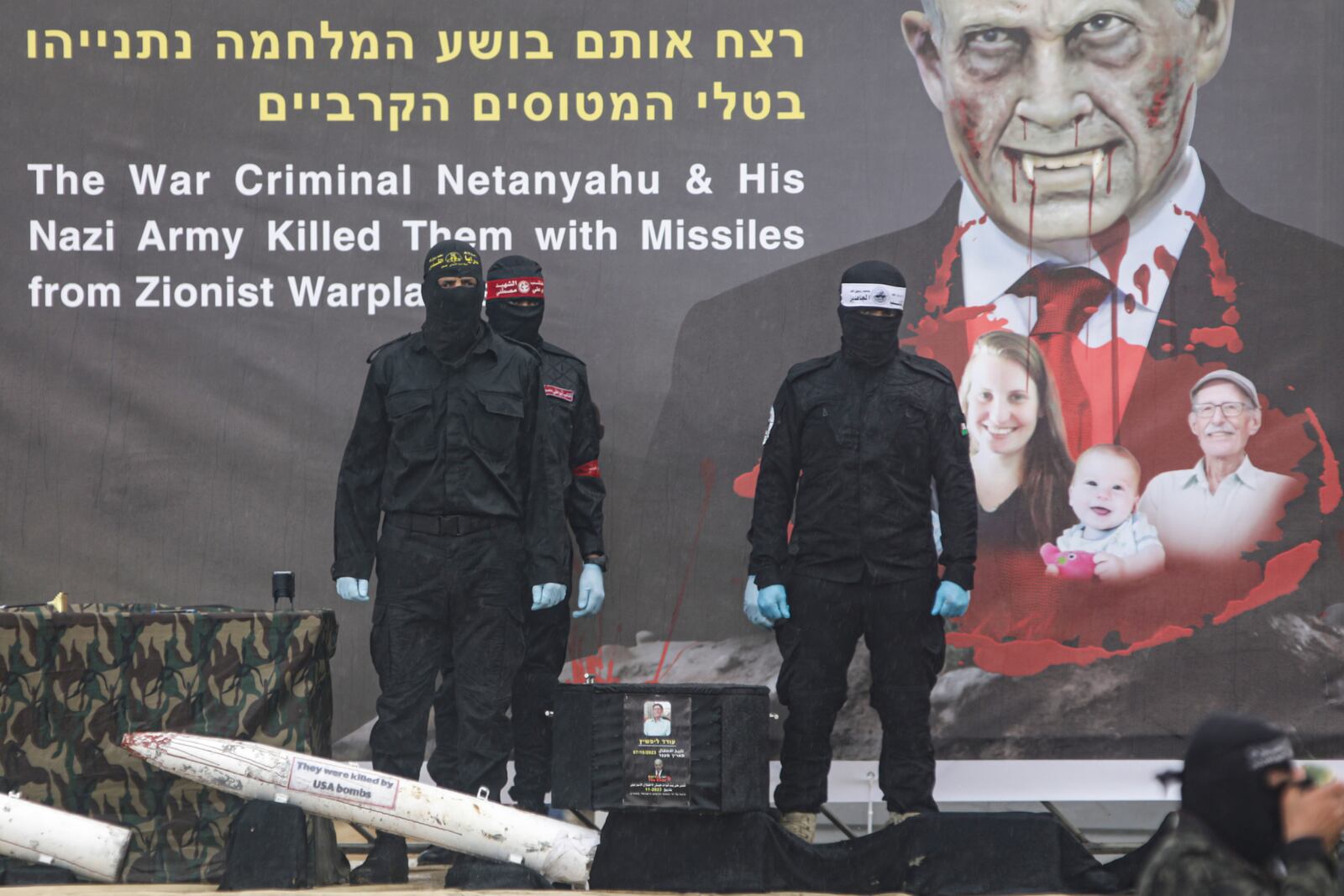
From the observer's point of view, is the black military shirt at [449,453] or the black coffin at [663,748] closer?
the black coffin at [663,748]

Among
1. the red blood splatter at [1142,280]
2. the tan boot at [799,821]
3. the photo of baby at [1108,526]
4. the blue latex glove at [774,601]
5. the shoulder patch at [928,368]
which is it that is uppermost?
the red blood splatter at [1142,280]

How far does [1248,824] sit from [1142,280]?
12.0 ft

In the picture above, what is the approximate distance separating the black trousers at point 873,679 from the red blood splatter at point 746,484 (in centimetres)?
84

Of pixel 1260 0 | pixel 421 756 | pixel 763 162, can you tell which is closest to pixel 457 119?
pixel 763 162

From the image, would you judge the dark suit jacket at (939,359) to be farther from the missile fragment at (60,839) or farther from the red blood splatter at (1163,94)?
the missile fragment at (60,839)

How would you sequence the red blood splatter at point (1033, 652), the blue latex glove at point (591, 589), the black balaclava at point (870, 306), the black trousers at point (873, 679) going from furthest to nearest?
the red blood splatter at point (1033, 652) < the blue latex glove at point (591, 589) < the black balaclava at point (870, 306) < the black trousers at point (873, 679)

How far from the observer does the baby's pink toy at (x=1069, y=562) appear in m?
5.49

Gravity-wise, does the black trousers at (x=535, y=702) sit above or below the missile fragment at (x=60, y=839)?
above

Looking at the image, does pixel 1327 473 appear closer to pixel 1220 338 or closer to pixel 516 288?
pixel 1220 338

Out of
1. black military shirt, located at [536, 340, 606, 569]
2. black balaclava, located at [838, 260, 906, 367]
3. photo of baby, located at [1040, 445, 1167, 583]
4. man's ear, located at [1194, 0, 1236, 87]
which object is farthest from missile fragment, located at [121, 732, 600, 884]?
man's ear, located at [1194, 0, 1236, 87]

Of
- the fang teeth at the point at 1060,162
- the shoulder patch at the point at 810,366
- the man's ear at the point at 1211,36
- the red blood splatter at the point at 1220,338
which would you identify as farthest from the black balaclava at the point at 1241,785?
the man's ear at the point at 1211,36

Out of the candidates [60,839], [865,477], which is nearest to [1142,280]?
[865,477]

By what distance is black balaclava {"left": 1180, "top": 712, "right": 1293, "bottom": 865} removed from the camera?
7.04ft

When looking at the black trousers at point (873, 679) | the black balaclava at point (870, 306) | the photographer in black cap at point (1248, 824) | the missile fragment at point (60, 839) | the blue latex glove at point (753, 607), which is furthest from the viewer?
the blue latex glove at point (753, 607)
